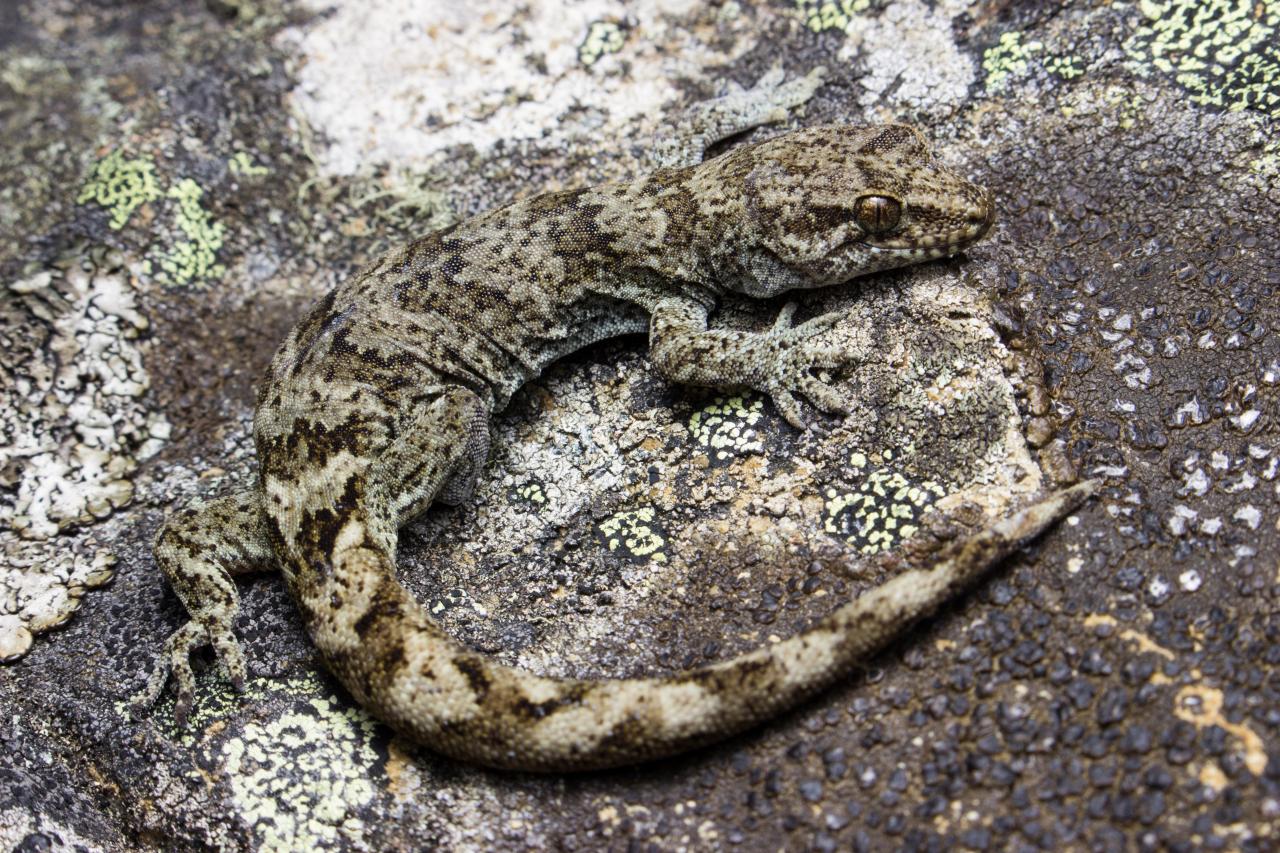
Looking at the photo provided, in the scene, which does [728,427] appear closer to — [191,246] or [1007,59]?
[1007,59]

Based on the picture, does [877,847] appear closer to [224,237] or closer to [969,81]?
[969,81]

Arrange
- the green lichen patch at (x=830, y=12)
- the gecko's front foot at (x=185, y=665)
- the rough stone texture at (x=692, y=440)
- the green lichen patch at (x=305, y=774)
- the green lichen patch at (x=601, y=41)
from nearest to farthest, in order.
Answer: the rough stone texture at (x=692, y=440) < the green lichen patch at (x=305, y=774) < the gecko's front foot at (x=185, y=665) < the green lichen patch at (x=830, y=12) < the green lichen patch at (x=601, y=41)

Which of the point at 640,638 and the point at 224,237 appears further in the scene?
the point at 224,237

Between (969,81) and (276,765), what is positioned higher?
(969,81)

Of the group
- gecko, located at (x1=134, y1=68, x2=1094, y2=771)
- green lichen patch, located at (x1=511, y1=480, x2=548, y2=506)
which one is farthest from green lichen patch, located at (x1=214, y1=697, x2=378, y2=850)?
green lichen patch, located at (x1=511, y1=480, x2=548, y2=506)

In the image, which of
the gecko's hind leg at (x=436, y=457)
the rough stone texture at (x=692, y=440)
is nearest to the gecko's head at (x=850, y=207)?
the rough stone texture at (x=692, y=440)

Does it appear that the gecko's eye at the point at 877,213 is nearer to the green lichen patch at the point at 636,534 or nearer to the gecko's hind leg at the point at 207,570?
the green lichen patch at the point at 636,534

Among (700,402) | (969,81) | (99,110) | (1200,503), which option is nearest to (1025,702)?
(1200,503)

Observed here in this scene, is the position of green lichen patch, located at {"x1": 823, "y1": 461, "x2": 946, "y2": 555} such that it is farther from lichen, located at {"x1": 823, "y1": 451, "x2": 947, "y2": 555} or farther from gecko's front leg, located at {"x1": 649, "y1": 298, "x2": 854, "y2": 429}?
gecko's front leg, located at {"x1": 649, "y1": 298, "x2": 854, "y2": 429}
